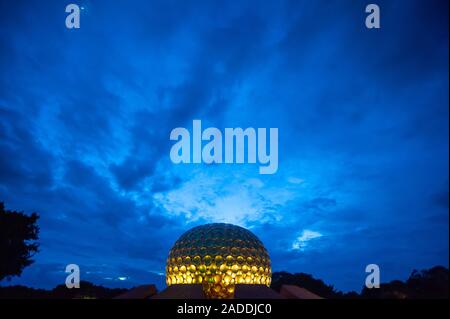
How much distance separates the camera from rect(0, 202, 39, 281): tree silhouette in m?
30.5

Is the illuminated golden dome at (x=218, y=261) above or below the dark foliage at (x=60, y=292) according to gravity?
above

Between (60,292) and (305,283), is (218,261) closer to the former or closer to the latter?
(60,292)

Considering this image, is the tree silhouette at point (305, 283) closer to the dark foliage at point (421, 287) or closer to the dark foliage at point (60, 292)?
the dark foliage at point (421, 287)

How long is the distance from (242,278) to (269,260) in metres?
3.30

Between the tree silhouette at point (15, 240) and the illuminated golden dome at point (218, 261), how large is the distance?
15.1 meters

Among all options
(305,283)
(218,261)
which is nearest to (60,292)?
(218,261)

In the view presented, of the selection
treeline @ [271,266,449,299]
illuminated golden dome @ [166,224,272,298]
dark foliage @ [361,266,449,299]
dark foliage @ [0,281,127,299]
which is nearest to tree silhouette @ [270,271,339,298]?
treeline @ [271,266,449,299]

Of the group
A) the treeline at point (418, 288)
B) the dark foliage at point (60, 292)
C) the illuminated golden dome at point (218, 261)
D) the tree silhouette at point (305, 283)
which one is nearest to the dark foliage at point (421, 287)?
the treeline at point (418, 288)

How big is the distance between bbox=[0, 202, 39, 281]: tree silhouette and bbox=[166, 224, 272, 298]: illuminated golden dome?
595 inches

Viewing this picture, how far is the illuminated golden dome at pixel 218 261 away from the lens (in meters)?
22.5

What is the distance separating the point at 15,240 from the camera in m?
31.7

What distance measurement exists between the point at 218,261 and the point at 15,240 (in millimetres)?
19642
